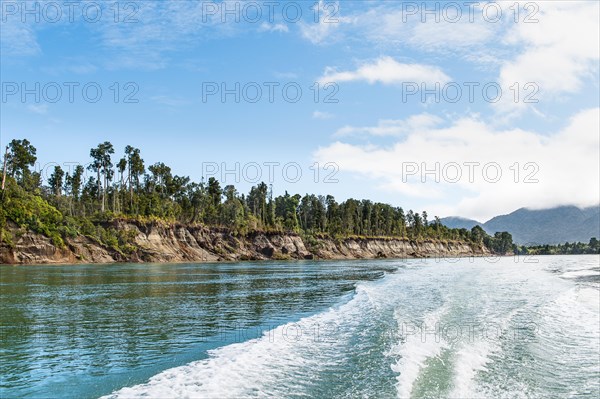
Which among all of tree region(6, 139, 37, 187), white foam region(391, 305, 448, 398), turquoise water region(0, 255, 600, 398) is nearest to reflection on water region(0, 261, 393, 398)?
turquoise water region(0, 255, 600, 398)

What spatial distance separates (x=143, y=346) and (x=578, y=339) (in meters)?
18.3

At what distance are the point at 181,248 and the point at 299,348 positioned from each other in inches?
4265

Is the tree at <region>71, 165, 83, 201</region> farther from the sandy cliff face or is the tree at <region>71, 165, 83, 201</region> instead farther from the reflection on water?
the reflection on water

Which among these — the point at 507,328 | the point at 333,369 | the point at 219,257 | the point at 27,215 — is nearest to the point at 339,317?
the point at 507,328

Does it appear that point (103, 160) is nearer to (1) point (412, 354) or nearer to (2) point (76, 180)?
(2) point (76, 180)

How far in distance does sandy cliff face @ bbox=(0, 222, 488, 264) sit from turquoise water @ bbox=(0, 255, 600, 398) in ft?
200

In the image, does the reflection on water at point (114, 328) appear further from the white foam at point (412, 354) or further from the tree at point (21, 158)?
the tree at point (21, 158)

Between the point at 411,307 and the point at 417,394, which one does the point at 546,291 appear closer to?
the point at 411,307

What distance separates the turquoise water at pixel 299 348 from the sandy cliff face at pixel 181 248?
6104 cm

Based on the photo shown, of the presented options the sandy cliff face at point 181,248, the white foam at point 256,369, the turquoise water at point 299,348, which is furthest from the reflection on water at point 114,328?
the sandy cliff face at point 181,248

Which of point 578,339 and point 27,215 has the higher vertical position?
point 27,215

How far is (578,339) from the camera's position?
19.5 meters

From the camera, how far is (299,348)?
16953mm

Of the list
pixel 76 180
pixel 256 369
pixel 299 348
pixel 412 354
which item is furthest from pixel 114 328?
pixel 76 180
